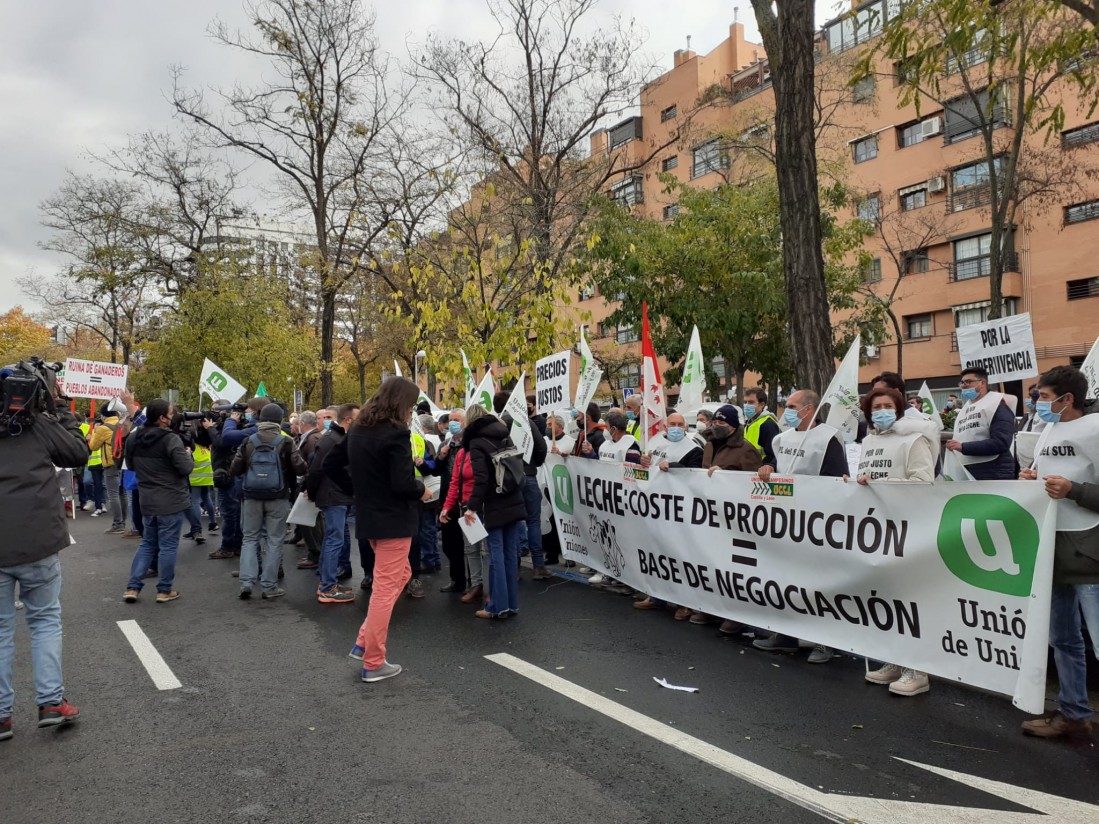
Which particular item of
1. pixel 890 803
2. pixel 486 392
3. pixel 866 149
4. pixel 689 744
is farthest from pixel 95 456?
pixel 866 149

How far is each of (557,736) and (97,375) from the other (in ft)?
44.9

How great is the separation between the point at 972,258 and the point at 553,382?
3112 centimetres

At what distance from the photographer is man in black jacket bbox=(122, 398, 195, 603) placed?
8281 millimetres

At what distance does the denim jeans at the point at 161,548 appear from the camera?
328 inches

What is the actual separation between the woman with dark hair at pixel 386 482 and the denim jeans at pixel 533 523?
3.61 metres

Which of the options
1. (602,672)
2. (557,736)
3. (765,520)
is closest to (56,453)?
(557,736)

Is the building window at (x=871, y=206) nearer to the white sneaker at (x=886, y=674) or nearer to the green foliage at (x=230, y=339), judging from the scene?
the green foliage at (x=230, y=339)

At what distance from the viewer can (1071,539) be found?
4473 millimetres

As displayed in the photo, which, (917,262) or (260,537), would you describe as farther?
(917,262)

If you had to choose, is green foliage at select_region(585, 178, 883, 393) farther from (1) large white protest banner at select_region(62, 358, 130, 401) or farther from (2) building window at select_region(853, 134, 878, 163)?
(2) building window at select_region(853, 134, 878, 163)

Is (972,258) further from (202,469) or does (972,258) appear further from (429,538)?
(202,469)

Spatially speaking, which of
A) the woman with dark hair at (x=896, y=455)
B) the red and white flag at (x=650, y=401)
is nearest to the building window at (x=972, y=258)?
the red and white flag at (x=650, y=401)

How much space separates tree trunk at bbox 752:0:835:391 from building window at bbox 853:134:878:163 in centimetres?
3279

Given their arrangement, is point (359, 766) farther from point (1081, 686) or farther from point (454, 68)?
point (454, 68)
